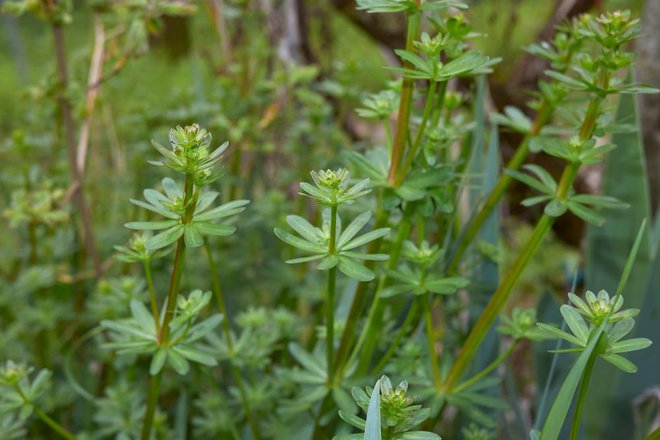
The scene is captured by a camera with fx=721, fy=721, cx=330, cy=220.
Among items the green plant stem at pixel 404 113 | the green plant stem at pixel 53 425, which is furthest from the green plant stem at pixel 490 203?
the green plant stem at pixel 53 425

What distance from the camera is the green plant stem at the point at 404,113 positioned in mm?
611

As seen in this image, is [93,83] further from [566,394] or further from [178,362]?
[566,394]

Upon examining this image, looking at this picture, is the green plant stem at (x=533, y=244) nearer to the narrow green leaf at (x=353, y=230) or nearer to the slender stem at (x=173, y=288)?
the narrow green leaf at (x=353, y=230)

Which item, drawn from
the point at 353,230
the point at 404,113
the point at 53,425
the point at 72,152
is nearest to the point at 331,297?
the point at 353,230

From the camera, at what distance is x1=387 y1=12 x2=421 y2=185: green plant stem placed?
2.00 ft

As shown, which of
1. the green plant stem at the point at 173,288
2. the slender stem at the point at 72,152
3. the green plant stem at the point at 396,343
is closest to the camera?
the green plant stem at the point at 173,288

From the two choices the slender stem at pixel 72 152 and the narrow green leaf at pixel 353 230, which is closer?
the narrow green leaf at pixel 353 230

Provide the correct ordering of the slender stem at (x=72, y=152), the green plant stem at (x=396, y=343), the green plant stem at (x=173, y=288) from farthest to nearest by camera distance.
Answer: the slender stem at (x=72, y=152)
the green plant stem at (x=396, y=343)
the green plant stem at (x=173, y=288)

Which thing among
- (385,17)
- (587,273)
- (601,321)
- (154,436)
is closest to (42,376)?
(154,436)

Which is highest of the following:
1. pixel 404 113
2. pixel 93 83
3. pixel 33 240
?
pixel 404 113

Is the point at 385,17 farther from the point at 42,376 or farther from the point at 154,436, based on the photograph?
the point at 42,376

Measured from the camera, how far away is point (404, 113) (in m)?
0.63

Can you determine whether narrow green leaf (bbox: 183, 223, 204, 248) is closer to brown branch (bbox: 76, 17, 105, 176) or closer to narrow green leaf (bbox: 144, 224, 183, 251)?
narrow green leaf (bbox: 144, 224, 183, 251)

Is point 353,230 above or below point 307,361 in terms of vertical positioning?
above
